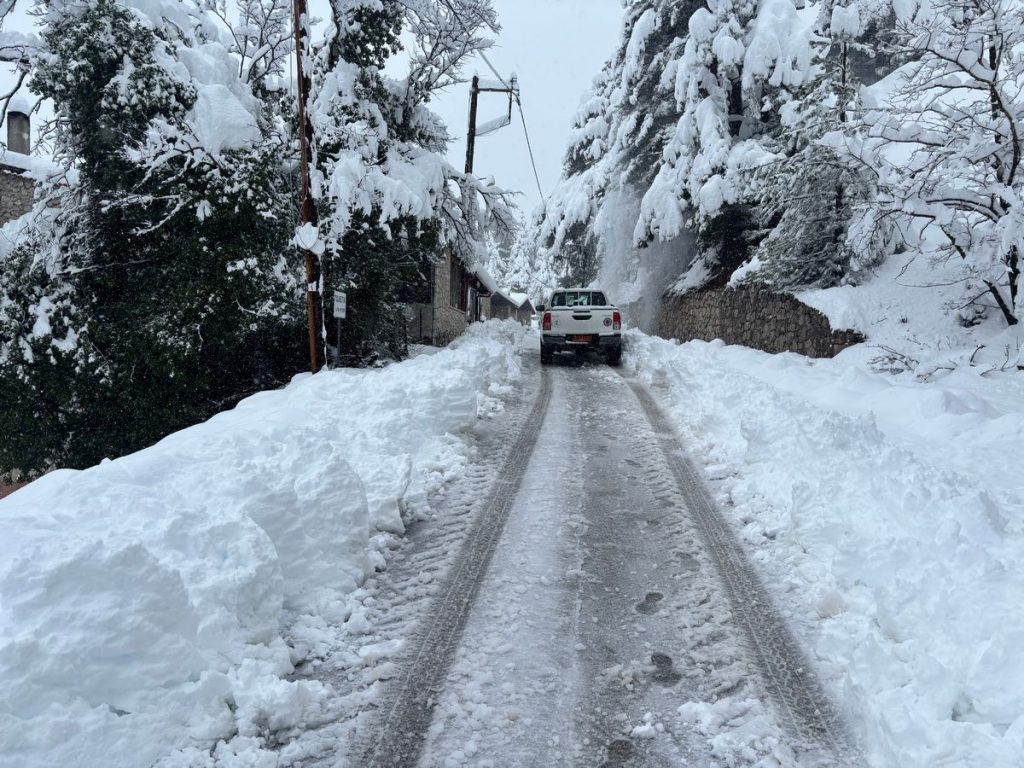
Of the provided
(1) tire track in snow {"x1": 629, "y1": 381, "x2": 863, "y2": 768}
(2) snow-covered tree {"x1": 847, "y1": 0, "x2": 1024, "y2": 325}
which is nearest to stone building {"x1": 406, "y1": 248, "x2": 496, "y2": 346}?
(2) snow-covered tree {"x1": 847, "y1": 0, "x2": 1024, "y2": 325}

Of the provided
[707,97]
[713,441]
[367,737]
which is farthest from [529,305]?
[367,737]

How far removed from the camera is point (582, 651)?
3330 millimetres

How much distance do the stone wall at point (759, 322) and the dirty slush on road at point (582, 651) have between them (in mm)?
7677

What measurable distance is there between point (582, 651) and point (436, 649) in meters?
0.80

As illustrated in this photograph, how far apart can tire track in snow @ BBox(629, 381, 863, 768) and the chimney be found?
26102mm

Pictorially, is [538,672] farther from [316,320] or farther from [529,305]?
[529,305]

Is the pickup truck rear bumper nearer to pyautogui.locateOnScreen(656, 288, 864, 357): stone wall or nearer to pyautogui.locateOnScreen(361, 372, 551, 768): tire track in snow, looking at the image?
pyautogui.locateOnScreen(656, 288, 864, 357): stone wall

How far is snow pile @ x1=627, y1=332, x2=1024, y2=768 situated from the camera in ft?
8.34

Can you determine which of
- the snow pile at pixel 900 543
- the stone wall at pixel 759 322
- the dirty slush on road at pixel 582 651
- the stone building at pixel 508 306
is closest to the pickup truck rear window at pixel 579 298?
the stone wall at pixel 759 322

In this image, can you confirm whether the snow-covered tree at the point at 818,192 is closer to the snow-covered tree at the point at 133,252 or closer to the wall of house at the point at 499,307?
the snow-covered tree at the point at 133,252

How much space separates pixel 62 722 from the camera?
230cm

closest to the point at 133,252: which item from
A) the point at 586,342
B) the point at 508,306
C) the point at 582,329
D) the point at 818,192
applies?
the point at 582,329

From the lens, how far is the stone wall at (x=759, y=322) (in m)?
11.9

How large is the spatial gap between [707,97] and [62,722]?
1895cm
